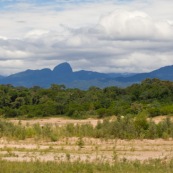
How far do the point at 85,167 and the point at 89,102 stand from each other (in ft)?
123

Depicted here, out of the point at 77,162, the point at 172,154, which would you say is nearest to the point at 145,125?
the point at 172,154

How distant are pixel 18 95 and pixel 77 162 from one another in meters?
40.8

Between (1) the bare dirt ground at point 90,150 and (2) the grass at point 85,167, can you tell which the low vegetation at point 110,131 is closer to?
(1) the bare dirt ground at point 90,150

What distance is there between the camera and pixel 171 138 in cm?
2616

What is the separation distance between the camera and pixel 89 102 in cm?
5231

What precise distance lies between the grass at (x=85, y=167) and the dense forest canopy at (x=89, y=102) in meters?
26.6

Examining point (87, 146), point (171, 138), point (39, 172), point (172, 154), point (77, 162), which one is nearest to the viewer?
point (39, 172)

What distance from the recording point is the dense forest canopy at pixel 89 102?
149ft

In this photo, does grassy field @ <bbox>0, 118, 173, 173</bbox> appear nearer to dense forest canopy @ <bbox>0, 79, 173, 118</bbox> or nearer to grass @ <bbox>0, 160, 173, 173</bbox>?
grass @ <bbox>0, 160, 173, 173</bbox>

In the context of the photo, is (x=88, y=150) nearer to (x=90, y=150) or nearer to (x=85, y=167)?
(x=90, y=150)

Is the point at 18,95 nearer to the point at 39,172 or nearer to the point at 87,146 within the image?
the point at 87,146

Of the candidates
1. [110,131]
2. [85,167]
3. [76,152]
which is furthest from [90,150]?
[85,167]

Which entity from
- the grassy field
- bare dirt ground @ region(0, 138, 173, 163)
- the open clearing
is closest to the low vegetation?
the grassy field

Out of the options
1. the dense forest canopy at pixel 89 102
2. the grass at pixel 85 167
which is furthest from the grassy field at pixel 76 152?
the dense forest canopy at pixel 89 102
